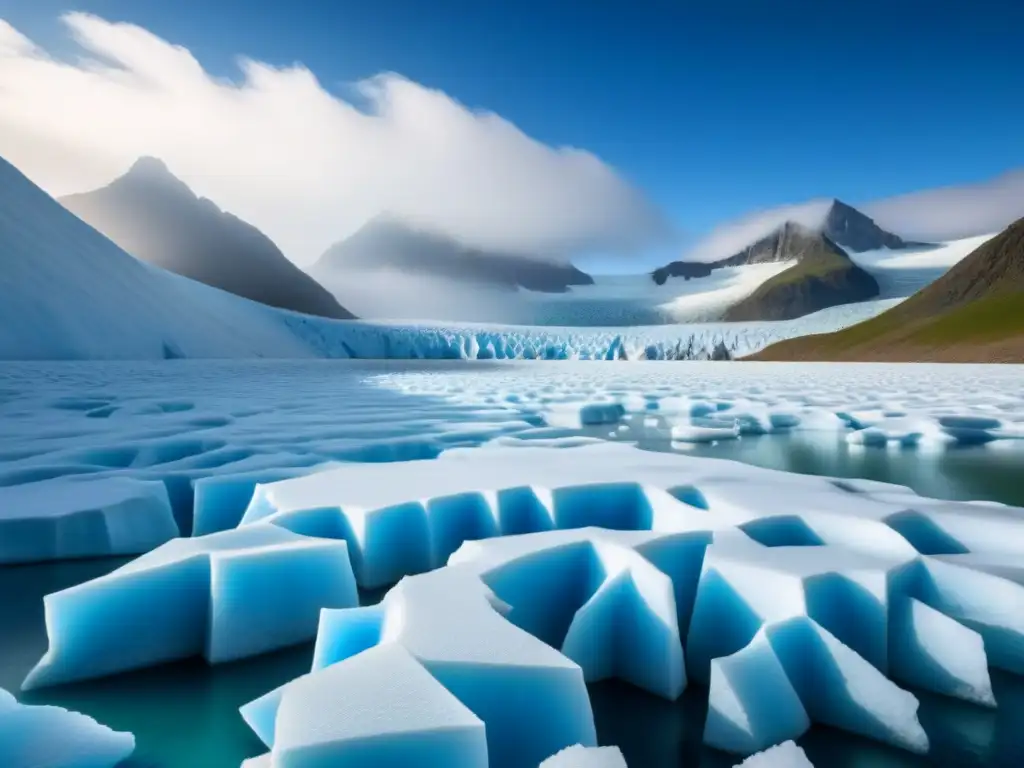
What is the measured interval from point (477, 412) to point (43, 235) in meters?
15.5

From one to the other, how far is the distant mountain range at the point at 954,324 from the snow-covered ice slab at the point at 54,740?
71.1 feet

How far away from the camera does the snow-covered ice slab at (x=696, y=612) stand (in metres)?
0.99

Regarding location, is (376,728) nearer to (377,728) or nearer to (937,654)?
(377,728)

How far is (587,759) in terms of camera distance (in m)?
0.80

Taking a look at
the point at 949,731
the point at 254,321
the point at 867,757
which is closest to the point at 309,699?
the point at 867,757

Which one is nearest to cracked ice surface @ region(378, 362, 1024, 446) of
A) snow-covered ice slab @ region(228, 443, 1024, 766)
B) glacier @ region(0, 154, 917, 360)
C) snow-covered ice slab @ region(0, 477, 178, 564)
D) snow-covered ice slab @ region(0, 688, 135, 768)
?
snow-covered ice slab @ region(228, 443, 1024, 766)

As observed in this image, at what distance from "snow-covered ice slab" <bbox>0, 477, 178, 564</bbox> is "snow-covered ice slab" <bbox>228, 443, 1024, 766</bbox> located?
52 cm

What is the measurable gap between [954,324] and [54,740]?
2583 centimetres

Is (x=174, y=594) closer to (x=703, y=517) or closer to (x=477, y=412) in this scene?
(x=703, y=517)

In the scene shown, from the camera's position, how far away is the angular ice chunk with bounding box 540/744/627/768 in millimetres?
788

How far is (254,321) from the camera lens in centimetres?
2312

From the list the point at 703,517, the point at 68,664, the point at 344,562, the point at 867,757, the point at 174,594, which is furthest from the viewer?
the point at 703,517

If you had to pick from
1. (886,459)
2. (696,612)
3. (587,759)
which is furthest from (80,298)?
(587,759)

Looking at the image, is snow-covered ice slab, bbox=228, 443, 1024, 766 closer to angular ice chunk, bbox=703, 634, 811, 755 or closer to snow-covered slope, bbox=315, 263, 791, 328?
angular ice chunk, bbox=703, 634, 811, 755
